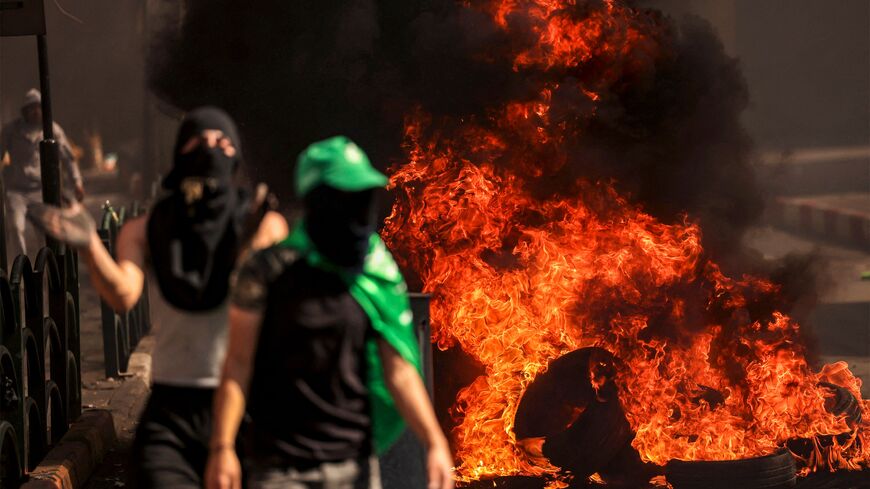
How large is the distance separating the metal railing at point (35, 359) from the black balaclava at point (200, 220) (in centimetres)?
234

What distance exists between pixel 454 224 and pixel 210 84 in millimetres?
2625

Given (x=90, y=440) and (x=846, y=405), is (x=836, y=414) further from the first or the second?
(x=90, y=440)

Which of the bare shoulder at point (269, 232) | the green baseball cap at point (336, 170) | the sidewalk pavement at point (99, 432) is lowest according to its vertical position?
the sidewalk pavement at point (99, 432)

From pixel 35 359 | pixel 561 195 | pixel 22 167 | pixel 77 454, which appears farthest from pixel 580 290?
pixel 22 167

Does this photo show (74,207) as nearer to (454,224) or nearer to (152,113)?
(454,224)

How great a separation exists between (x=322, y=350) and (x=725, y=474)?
400 centimetres

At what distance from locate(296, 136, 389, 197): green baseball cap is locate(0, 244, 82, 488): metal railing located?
3.00 m

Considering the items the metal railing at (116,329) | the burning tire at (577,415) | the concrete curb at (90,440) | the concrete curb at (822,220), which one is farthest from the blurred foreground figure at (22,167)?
the concrete curb at (822,220)

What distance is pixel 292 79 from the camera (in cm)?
1027

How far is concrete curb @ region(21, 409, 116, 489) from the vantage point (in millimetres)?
6832

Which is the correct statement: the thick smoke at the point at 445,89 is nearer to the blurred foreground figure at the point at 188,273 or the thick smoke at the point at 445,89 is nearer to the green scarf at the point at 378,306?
the blurred foreground figure at the point at 188,273

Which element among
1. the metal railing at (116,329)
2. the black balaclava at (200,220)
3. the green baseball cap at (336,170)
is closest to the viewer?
the green baseball cap at (336,170)

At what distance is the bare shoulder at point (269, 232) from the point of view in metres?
4.25

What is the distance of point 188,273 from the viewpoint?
13.9 ft
